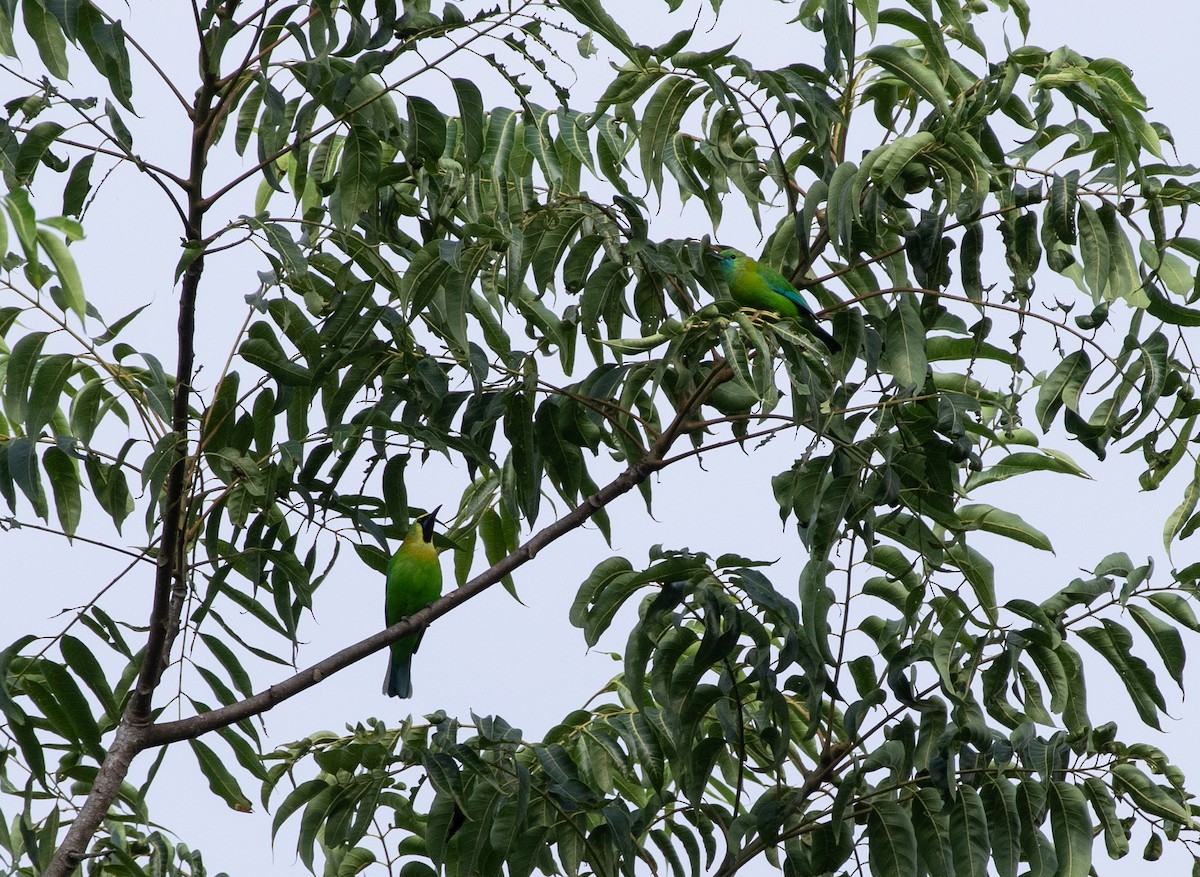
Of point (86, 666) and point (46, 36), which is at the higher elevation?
point (46, 36)

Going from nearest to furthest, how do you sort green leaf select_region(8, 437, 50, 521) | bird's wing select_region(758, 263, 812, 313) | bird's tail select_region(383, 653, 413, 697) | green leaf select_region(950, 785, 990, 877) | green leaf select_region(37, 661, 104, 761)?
green leaf select_region(8, 437, 50, 521)
green leaf select_region(950, 785, 990, 877)
green leaf select_region(37, 661, 104, 761)
bird's wing select_region(758, 263, 812, 313)
bird's tail select_region(383, 653, 413, 697)

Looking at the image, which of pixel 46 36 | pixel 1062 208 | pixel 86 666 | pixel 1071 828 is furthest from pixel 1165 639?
pixel 46 36

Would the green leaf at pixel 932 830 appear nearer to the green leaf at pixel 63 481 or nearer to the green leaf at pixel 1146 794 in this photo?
the green leaf at pixel 1146 794

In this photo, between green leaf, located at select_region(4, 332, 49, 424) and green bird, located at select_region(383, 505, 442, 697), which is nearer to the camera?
green leaf, located at select_region(4, 332, 49, 424)

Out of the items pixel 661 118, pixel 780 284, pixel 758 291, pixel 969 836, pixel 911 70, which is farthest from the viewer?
pixel 758 291

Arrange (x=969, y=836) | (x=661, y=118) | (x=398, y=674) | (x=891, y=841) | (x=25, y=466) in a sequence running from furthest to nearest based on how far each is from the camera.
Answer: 1. (x=398, y=674)
2. (x=661, y=118)
3. (x=891, y=841)
4. (x=969, y=836)
5. (x=25, y=466)

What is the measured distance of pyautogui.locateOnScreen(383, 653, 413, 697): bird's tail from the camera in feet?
17.7

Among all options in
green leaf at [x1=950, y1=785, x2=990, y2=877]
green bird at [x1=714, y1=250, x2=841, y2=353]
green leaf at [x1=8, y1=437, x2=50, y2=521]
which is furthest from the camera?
green bird at [x1=714, y1=250, x2=841, y2=353]

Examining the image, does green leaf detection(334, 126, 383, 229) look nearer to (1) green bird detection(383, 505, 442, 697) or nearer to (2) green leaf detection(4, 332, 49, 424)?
(2) green leaf detection(4, 332, 49, 424)

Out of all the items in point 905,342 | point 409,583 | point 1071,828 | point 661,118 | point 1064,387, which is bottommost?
point 1071,828

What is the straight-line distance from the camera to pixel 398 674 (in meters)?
5.47

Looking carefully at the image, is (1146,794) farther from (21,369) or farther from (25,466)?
(21,369)

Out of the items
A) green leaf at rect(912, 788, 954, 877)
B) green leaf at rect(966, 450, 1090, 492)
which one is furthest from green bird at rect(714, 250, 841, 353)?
green leaf at rect(912, 788, 954, 877)

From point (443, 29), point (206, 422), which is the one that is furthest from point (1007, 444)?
point (206, 422)
